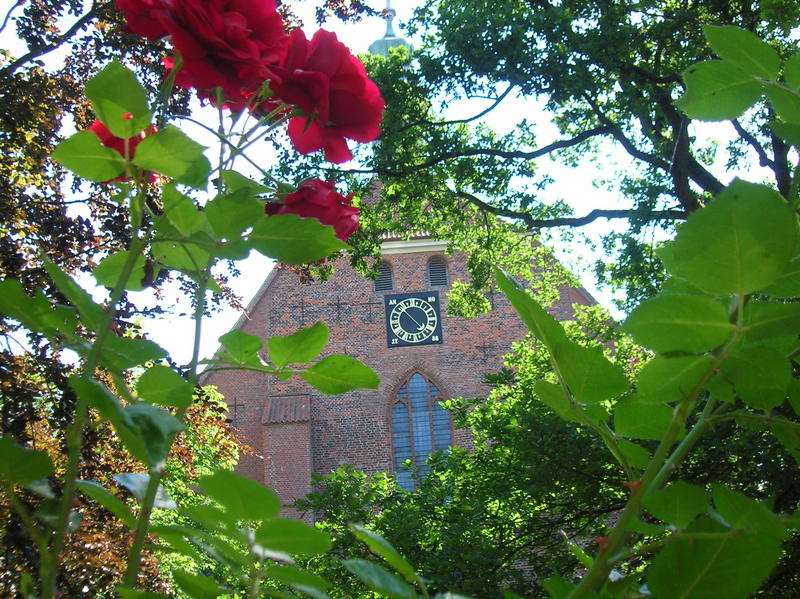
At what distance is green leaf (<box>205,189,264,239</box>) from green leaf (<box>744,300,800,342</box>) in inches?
9.8

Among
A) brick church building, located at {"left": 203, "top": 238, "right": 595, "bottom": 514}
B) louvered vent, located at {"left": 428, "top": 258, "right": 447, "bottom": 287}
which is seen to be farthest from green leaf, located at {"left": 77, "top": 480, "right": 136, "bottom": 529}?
louvered vent, located at {"left": 428, "top": 258, "right": 447, "bottom": 287}

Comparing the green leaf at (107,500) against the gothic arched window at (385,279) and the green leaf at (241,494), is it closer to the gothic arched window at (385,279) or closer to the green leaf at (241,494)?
the green leaf at (241,494)

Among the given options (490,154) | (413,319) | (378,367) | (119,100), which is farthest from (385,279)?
(119,100)

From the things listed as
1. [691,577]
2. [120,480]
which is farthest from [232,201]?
[691,577]

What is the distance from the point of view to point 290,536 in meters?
0.35

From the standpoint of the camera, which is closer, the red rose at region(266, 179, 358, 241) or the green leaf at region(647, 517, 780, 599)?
the green leaf at region(647, 517, 780, 599)

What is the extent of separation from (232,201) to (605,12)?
8.39 m

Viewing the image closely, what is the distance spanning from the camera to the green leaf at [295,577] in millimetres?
370

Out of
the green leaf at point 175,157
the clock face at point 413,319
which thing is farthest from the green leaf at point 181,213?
the clock face at point 413,319

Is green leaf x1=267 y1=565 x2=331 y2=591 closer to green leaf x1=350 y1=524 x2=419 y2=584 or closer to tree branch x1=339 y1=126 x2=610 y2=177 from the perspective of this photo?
green leaf x1=350 y1=524 x2=419 y2=584

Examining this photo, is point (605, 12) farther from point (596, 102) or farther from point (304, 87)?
point (304, 87)

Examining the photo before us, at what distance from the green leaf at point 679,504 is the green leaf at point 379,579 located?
117 mm

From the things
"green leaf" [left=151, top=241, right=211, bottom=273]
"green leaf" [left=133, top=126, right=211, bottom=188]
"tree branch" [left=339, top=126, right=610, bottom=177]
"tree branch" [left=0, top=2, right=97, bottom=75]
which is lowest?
"green leaf" [left=151, top=241, right=211, bottom=273]

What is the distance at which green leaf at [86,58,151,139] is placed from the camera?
0.42 m
